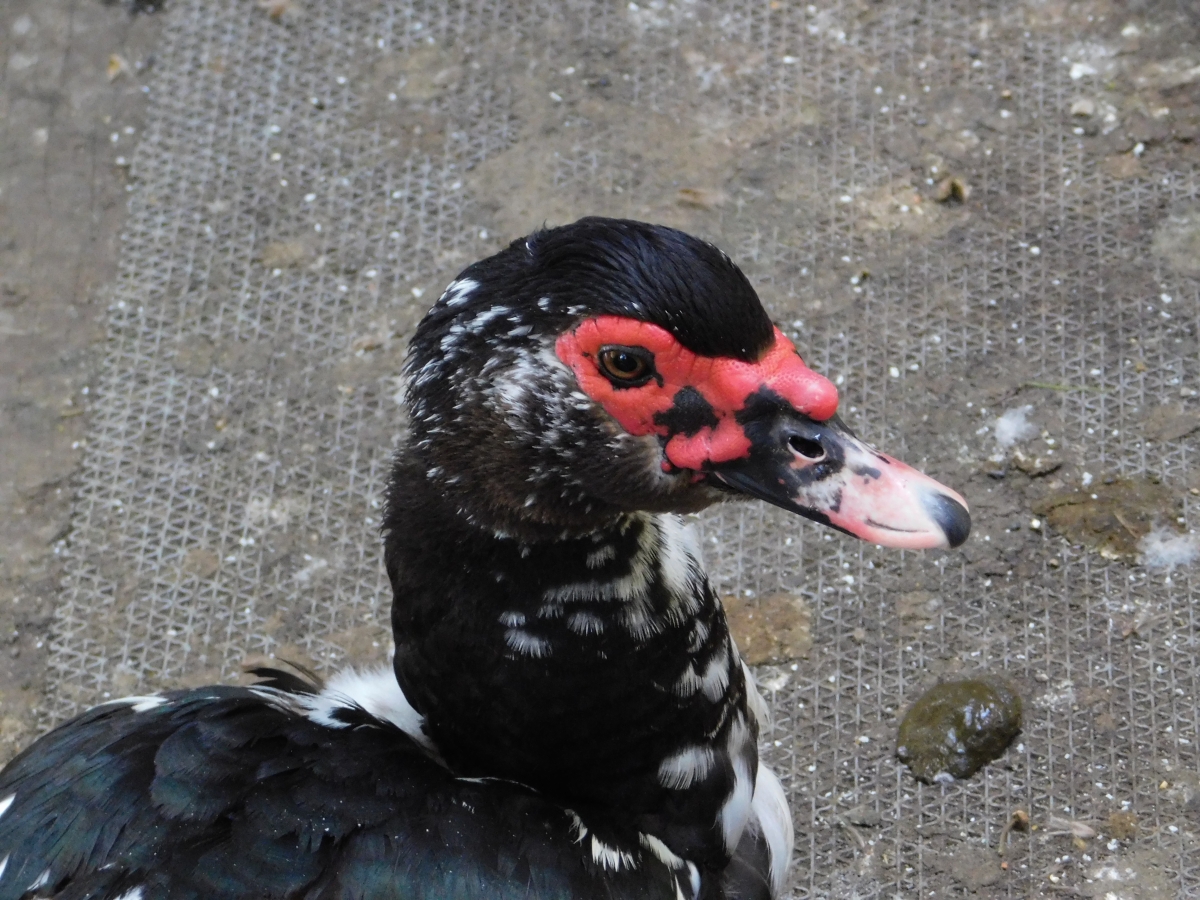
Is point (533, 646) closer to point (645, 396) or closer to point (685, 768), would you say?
point (685, 768)

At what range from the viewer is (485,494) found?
Answer: 2160 millimetres

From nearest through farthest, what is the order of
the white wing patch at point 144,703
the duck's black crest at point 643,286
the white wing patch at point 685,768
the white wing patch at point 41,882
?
the duck's black crest at point 643,286 → the white wing patch at point 41,882 → the white wing patch at point 685,768 → the white wing patch at point 144,703

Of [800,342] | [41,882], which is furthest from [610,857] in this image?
[800,342]

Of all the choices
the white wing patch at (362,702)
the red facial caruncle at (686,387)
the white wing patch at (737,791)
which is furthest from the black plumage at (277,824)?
the red facial caruncle at (686,387)

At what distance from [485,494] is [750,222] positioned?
2.37m

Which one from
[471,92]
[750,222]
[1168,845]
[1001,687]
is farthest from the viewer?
[471,92]

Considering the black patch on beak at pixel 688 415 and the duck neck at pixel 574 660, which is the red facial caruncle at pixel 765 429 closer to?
the black patch on beak at pixel 688 415

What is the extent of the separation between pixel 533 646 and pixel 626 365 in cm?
53

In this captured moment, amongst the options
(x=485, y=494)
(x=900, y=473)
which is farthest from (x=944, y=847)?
(x=485, y=494)

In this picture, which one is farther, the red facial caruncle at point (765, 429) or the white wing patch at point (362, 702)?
the white wing patch at point (362, 702)

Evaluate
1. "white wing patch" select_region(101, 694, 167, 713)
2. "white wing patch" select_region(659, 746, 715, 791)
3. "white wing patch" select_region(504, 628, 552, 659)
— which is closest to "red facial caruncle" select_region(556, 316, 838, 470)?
"white wing patch" select_region(504, 628, 552, 659)

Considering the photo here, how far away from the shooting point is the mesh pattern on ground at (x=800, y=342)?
329cm

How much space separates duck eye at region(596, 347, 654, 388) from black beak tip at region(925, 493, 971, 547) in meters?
0.48

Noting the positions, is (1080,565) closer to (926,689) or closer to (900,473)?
(926,689)
